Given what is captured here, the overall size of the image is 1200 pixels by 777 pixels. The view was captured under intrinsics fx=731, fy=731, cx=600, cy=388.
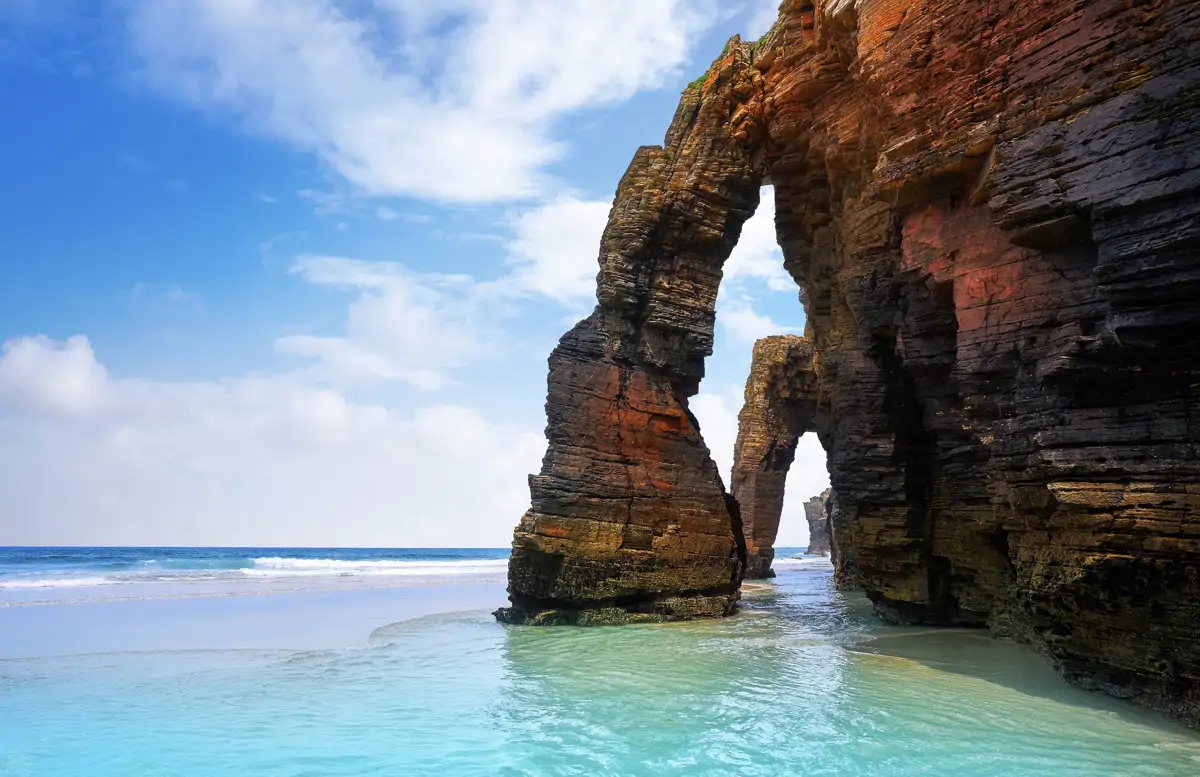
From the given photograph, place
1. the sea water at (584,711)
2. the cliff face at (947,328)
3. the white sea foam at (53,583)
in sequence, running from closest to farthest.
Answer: the sea water at (584,711) < the cliff face at (947,328) < the white sea foam at (53,583)

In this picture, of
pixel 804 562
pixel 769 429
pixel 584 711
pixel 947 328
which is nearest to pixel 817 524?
pixel 804 562

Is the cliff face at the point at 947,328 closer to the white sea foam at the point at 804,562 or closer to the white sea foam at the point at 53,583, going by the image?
the white sea foam at the point at 53,583

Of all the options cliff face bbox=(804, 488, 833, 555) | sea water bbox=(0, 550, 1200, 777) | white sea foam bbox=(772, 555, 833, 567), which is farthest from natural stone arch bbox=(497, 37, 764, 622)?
cliff face bbox=(804, 488, 833, 555)

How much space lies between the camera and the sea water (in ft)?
23.9

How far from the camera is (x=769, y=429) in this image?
125 ft

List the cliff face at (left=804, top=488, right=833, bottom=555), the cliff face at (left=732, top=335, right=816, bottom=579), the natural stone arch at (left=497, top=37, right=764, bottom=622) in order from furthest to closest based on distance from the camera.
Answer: the cliff face at (left=804, top=488, right=833, bottom=555) < the cliff face at (left=732, top=335, right=816, bottom=579) < the natural stone arch at (left=497, top=37, right=764, bottom=622)

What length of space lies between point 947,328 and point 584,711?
394 inches

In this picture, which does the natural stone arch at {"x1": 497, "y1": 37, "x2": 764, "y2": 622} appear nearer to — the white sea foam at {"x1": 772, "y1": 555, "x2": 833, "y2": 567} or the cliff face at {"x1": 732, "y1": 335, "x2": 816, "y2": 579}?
the cliff face at {"x1": 732, "y1": 335, "x2": 816, "y2": 579}

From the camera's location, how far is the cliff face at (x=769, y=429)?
38.0m

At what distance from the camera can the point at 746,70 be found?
20.0m

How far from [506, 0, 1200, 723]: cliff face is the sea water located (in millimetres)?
1629

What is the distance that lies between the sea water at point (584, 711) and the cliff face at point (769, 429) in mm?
22811

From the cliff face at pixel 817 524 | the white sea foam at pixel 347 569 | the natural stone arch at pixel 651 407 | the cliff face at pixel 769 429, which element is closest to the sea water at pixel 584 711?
the natural stone arch at pixel 651 407

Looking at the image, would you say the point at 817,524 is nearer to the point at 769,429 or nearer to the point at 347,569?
the point at 769,429
